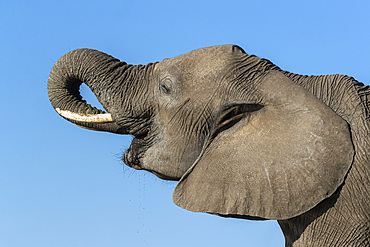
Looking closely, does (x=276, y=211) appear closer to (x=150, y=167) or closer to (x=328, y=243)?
(x=328, y=243)

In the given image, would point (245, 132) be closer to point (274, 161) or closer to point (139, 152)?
point (274, 161)

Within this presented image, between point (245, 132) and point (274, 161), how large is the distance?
0.41 meters

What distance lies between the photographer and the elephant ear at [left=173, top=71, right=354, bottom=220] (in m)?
5.12

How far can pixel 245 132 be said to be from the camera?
5547 mm

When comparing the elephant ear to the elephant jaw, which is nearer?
the elephant ear

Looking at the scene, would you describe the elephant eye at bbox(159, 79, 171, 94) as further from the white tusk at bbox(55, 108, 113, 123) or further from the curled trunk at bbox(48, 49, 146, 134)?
the white tusk at bbox(55, 108, 113, 123)

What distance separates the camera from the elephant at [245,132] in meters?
5.14

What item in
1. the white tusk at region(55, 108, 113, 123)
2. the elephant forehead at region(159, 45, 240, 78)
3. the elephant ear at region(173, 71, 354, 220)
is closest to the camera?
the elephant ear at region(173, 71, 354, 220)

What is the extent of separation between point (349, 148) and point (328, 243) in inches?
31.3

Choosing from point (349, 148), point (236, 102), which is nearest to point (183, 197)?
point (236, 102)

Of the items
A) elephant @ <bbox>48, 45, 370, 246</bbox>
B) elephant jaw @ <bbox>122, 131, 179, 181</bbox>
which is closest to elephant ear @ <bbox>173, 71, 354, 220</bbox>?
elephant @ <bbox>48, 45, 370, 246</bbox>

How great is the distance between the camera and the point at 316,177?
16.8 feet

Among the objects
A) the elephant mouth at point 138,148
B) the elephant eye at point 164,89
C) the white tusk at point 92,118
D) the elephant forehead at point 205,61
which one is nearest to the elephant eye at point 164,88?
the elephant eye at point 164,89

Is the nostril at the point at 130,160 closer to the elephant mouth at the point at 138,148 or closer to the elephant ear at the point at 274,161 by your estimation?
the elephant mouth at the point at 138,148
